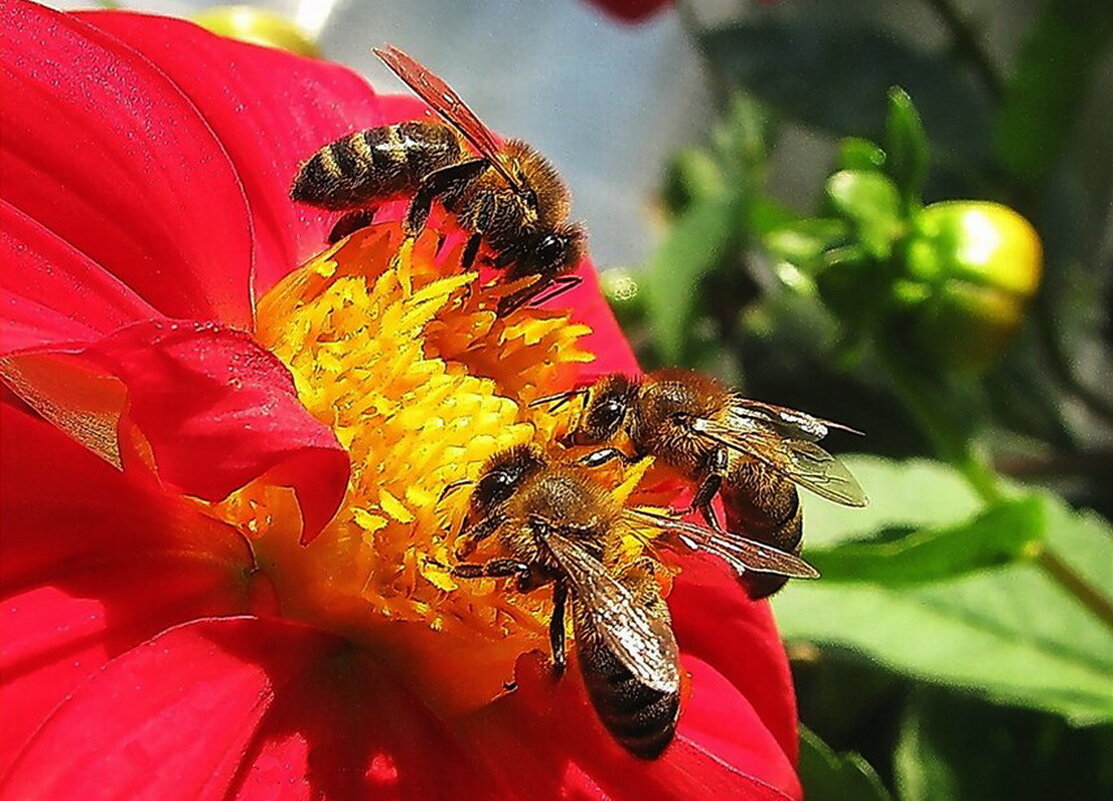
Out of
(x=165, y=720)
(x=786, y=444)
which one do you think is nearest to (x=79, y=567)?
(x=165, y=720)

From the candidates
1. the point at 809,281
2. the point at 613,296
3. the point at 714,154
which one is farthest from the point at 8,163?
the point at 714,154

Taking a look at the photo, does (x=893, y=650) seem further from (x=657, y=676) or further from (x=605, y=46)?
(x=605, y=46)

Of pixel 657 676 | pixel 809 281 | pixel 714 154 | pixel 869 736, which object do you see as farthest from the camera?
pixel 714 154

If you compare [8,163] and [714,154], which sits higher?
[8,163]

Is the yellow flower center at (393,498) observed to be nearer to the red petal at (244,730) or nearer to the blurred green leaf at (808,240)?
the red petal at (244,730)

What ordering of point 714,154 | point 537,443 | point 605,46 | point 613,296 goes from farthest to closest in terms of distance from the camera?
point 605,46 < point 714,154 < point 613,296 < point 537,443

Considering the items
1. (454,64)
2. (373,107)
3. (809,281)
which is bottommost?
(454,64)

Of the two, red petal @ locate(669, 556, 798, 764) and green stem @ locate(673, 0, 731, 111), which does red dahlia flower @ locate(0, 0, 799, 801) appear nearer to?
red petal @ locate(669, 556, 798, 764)
